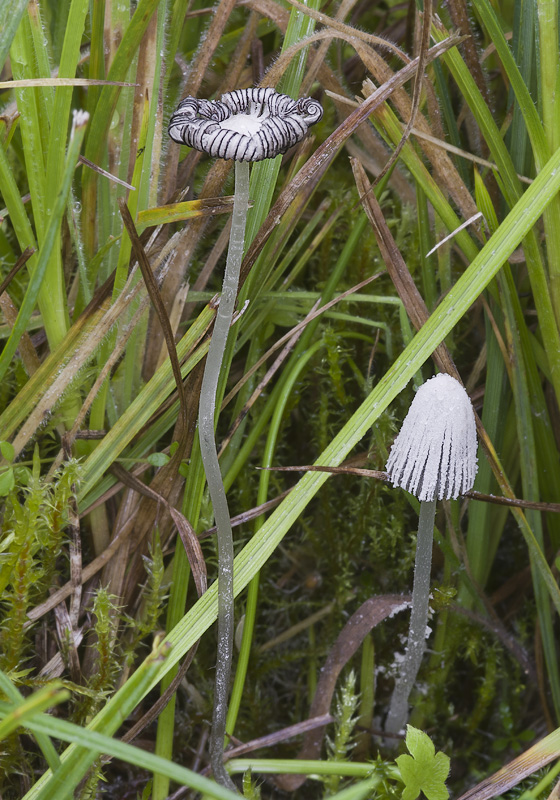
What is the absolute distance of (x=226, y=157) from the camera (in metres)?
0.79

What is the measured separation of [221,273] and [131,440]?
43 centimetres

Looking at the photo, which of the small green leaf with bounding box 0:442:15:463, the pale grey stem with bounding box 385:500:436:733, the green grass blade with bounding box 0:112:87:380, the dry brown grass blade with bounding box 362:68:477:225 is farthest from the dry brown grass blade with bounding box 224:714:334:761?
the dry brown grass blade with bounding box 362:68:477:225

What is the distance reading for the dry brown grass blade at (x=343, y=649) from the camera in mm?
1341

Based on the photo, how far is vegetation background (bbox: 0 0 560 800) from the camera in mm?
1130

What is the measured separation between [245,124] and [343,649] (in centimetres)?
94

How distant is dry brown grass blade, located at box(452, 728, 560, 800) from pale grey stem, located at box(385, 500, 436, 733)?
225 millimetres

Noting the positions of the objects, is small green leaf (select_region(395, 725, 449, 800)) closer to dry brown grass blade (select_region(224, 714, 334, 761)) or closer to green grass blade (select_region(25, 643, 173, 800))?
dry brown grass blade (select_region(224, 714, 334, 761))

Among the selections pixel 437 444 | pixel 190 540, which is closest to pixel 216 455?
pixel 190 540

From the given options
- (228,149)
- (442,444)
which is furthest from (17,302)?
(442,444)

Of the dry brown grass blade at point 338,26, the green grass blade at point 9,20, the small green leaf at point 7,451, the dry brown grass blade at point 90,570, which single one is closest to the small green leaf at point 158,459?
the dry brown grass blade at point 90,570

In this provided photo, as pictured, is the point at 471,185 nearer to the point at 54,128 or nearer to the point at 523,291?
the point at 523,291

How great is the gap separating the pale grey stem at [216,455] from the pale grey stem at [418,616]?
0.97ft

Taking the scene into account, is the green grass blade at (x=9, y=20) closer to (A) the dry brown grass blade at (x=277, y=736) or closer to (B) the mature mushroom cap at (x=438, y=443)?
(B) the mature mushroom cap at (x=438, y=443)

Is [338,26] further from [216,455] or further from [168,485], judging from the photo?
[168,485]
